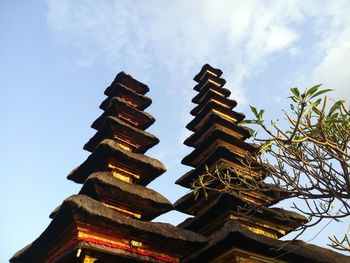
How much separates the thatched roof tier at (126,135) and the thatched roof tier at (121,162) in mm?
1426

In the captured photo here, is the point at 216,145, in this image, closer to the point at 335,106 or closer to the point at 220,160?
the point at 220,160

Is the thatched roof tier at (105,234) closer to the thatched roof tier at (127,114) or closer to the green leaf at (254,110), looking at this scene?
the green leaf at (254,110)

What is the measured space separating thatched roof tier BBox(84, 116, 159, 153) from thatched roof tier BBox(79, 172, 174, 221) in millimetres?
3123

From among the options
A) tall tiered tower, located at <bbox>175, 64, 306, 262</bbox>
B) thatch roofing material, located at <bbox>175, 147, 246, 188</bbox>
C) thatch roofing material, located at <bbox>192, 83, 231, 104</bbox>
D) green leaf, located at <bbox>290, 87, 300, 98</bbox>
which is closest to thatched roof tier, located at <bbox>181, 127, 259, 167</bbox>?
tall tiered tower, located at <bbox>175, 64, 306, 262</bbox>

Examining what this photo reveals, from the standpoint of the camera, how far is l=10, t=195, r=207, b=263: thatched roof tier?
9164 mm

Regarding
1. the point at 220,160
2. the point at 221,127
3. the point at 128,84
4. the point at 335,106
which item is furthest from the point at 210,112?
the point at 335,106

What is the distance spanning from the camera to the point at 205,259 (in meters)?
11.4

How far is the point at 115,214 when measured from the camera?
9750mm

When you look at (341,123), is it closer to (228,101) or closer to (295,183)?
(295,183)

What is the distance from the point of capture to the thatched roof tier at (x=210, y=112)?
19.0m

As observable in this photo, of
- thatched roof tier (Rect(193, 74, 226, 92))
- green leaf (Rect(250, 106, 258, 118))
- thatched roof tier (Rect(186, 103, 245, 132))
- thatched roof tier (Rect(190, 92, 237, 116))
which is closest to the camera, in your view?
green leaf (Rect(250, 106, 258, 118))

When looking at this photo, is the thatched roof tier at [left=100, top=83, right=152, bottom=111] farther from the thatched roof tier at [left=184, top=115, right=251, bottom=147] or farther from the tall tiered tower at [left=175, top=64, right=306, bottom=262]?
the thatched roof tier at [left=184, top=115, right=251, bottom=147]

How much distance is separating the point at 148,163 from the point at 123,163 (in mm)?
1056

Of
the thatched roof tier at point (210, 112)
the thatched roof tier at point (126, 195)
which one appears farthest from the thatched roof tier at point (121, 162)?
the thatched roof tier at point (210, 112)
